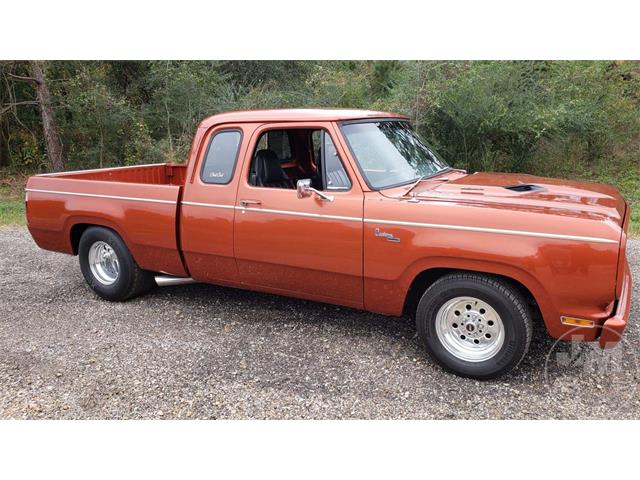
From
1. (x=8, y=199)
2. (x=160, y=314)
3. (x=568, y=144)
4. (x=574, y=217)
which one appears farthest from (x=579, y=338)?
(x=8, y=199)

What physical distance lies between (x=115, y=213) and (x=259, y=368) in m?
2.44

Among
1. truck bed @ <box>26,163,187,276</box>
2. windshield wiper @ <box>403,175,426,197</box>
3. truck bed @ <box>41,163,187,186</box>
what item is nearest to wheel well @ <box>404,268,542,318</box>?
windshield wiper @ <box>403,175,426,197</box>

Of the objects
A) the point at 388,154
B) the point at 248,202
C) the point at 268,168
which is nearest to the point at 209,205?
the point at 248,202

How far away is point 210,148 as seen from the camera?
5121mm

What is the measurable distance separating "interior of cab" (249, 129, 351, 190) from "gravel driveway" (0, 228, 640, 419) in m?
1.35

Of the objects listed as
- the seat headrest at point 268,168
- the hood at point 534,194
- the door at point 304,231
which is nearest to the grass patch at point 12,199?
the seat headrest at point 268,168

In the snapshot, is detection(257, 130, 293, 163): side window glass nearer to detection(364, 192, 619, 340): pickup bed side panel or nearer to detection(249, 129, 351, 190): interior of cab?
detection(249, 129, 351, 190): interior of cab

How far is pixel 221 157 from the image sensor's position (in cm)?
503

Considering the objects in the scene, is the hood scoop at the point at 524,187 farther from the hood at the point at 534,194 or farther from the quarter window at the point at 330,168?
the quarter window at the point at 330,168

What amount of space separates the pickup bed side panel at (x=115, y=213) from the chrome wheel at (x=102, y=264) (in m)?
0.30

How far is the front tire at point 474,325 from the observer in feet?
12.3

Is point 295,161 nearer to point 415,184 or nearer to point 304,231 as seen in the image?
point 304,231

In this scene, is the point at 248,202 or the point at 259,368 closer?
the point at 259,368

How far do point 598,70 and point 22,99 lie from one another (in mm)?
15564
